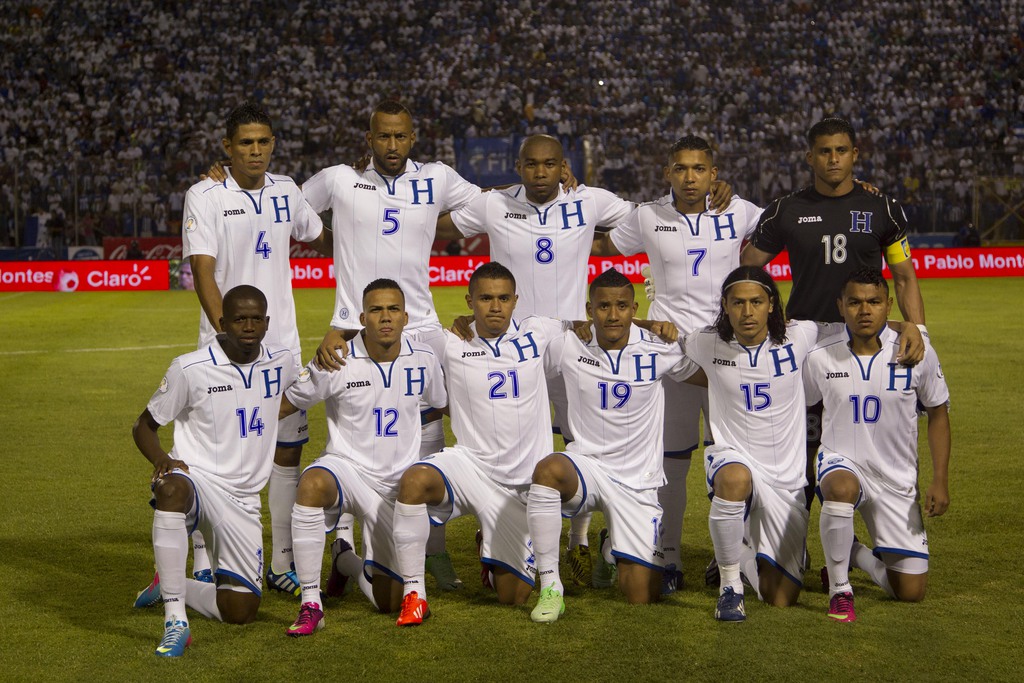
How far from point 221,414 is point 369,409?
726mm

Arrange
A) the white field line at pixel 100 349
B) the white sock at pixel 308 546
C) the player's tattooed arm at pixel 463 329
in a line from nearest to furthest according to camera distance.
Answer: the white sock at pixel 308 546
the player's tattooed arm at pixel 463 329
the white field line at pixel 100 349

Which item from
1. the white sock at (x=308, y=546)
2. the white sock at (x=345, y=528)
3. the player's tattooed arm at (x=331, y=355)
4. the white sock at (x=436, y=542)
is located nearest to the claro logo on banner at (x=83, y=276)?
the white sock at (x=345, y=528)

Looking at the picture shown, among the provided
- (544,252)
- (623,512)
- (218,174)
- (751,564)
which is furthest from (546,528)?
(218,174)

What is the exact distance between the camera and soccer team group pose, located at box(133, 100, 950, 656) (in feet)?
18.0

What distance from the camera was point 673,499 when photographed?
628 centimetres

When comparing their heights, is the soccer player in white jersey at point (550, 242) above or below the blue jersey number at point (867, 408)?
above

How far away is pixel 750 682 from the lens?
464 centimetres

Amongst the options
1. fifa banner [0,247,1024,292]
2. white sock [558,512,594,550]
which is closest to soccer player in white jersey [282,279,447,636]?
white sock [558,512,594,550]

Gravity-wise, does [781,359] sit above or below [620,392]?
above

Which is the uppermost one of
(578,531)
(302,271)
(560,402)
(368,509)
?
(302,271)

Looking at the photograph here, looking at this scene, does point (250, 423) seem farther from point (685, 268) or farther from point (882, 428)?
point (882, 428)

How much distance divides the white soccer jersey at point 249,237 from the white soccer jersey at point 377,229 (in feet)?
1.05

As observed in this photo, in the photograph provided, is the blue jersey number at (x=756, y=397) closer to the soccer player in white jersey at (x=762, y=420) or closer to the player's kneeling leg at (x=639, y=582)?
the soccer player in white jersey at (x=762, y=420)

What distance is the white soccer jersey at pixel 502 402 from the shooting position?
19.3ft
